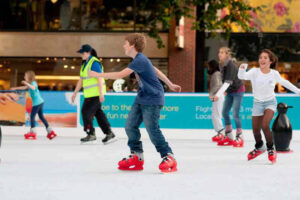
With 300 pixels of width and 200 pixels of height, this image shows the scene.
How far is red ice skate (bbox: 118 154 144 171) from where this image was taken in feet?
22.4

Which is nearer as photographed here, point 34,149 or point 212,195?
point 212,195

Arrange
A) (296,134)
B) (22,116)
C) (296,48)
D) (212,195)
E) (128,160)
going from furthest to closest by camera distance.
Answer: (296,48)
(22,116)
(296,134)
(128,160)
(212,195)

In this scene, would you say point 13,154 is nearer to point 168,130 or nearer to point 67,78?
point 168,130

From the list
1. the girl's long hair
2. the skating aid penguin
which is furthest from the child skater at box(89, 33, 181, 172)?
the skating aid penguin

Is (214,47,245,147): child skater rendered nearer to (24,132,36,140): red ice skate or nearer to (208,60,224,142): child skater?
(208,60,224,142): child skater

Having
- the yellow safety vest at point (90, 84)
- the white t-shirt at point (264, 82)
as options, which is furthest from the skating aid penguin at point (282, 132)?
the yellow safety vest at point (90, 84)

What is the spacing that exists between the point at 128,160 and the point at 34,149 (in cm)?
340

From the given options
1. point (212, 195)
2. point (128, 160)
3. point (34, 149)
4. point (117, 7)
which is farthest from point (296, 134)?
A: point (117, 7)

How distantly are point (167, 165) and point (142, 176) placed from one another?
337mm

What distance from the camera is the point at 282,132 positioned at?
32.1 feet

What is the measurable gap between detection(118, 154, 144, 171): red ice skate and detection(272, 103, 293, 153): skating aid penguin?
360 centimetres

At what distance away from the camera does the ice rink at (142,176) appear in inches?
201

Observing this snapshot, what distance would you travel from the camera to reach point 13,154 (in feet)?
29.0

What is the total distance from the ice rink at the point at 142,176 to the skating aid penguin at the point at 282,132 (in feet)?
0.74
